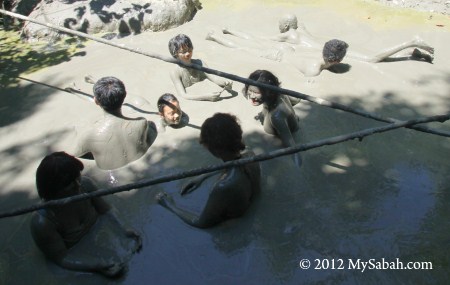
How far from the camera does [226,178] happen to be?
3.37 metres

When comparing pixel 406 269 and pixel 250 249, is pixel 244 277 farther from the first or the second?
pixel 406 269

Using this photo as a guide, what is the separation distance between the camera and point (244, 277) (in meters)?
3.34

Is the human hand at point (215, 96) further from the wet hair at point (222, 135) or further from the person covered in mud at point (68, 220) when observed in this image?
the person covered in mud at point (68, 220)

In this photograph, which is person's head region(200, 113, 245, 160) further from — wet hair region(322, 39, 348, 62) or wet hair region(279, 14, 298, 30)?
wet hair region(279, 14, 298, 30)

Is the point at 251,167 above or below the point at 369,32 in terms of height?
above

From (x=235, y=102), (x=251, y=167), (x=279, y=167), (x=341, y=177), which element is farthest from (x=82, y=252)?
(x=235, y=102)

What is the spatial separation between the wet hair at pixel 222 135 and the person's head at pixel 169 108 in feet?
5.11

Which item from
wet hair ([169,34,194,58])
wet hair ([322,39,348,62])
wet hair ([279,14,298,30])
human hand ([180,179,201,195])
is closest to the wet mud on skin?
human hand ([180,179,201,195])

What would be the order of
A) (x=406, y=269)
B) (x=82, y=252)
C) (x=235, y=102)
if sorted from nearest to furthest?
(x=406, y=269) < (x=82, y=252) < (x=235, y=102)

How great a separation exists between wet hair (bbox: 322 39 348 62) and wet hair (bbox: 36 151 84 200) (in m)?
4.10

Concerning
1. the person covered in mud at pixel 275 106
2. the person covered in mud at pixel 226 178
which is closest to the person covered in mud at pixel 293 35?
the person covered in mud at pixel 275 106

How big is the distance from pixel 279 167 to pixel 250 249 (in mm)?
1152

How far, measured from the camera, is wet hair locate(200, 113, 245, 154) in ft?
10.9

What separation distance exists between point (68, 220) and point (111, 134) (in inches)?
45.4
